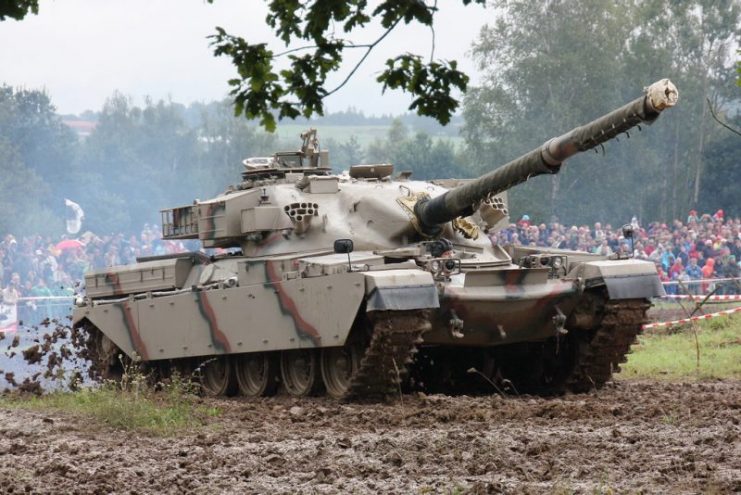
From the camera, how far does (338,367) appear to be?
1695 cm

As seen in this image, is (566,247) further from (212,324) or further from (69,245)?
(212,324)

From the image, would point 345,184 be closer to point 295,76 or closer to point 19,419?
→ point 19,419

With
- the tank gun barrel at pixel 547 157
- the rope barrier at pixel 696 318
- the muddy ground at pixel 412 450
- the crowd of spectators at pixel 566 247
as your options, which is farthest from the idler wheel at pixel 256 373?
the rope barrier at pixel 696 318

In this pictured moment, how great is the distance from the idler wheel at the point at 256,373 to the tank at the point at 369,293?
0.9 inches

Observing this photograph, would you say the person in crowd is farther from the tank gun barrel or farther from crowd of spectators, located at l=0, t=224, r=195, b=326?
the tank gun barrel

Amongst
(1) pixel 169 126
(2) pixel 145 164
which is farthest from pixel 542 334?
(1) pixel 169 126

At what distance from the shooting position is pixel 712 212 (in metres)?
47.2

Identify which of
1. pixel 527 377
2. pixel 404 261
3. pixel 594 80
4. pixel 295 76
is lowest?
pixel 527 377

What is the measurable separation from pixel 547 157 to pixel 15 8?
301 inches

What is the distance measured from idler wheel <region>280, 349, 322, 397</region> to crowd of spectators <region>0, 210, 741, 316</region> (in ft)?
24.7

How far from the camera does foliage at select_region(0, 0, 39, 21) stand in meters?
8.15

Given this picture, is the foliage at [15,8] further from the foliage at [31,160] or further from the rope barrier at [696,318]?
the foliage at [31,160]

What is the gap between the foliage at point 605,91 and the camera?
165 feet

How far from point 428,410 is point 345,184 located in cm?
473
